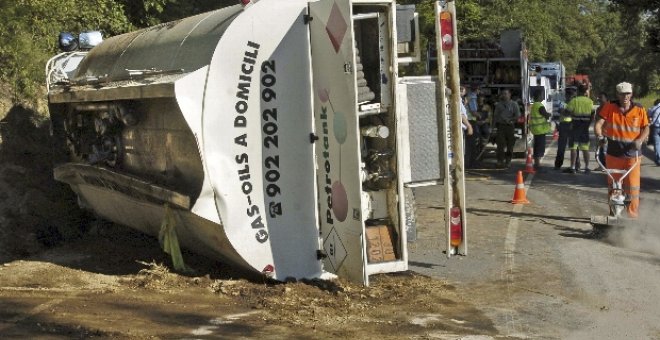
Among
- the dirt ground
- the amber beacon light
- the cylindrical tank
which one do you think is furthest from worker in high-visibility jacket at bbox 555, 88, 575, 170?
the cylindrical tank

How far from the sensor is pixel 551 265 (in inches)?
352

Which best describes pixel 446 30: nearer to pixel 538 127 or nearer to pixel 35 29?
pixel 35 29

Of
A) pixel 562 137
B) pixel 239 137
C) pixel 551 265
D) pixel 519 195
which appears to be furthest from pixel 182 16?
pixel 239 137

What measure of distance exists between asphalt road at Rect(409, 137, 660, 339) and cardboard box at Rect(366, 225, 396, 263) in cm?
81

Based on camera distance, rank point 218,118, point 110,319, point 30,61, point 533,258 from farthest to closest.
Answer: point 30,61 < point 533,258 < point 218,118 < point 110,319

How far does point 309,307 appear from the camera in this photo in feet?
22.7

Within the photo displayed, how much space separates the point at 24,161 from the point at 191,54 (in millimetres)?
4770

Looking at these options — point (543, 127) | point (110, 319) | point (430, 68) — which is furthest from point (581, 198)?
point (110, 319)

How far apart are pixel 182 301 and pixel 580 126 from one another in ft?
39.7

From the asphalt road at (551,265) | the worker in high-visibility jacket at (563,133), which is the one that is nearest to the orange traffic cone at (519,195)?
the asphalt road at (551,265)

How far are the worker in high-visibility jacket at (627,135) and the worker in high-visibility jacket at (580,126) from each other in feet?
20.9

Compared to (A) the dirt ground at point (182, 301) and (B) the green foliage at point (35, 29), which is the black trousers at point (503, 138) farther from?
(A) the dirt ground at point (182, 301)

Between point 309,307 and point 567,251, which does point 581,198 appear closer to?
point 567,251

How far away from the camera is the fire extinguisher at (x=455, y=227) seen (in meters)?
7.65
